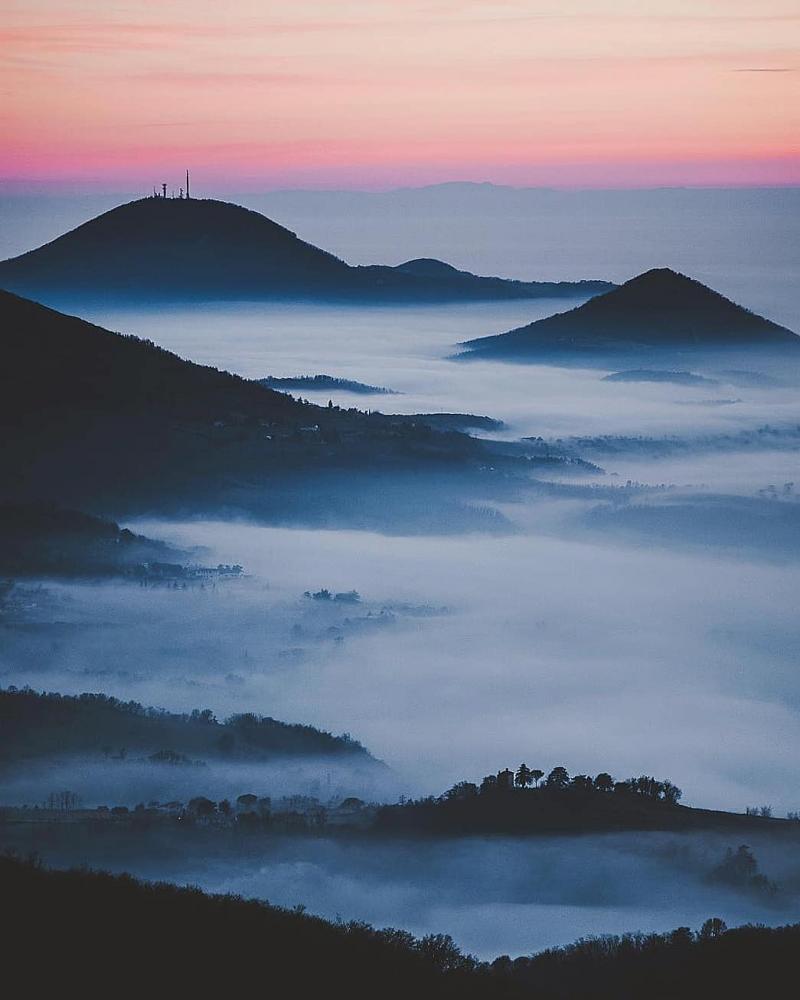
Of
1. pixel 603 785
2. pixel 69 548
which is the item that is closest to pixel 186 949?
pixel 603 785

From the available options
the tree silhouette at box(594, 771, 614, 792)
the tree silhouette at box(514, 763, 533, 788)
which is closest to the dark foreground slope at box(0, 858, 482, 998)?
the tree silhouette at box(594, 771, 614, 792)

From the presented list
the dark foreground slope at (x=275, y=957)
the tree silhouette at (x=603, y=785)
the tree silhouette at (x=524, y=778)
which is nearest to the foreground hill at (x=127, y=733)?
the tree silhouette at (x=524, y=778)

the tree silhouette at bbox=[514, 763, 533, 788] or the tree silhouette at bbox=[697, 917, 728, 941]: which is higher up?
the tree silhouette at bbox=[697, 917, 728, 941]

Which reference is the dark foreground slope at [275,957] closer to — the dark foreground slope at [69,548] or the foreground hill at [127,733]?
the foreground hill at [127,733]

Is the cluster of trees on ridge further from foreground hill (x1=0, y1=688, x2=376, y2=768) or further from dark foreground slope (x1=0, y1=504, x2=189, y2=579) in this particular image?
dark foreground slope (x1=0, y1=504, x2=189, y2=579)

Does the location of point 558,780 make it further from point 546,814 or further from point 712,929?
point 712,929

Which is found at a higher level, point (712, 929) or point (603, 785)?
point (712, 929)

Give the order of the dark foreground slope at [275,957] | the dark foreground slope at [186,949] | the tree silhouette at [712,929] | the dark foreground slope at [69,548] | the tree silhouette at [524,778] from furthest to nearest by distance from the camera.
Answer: the dark foreground slope at [69,548]
the tree silhouette at [524,778]
the tree silhouette at [712,929]
the dark foreground slope at [275,957]
the dark foreground slope at [186,949]
